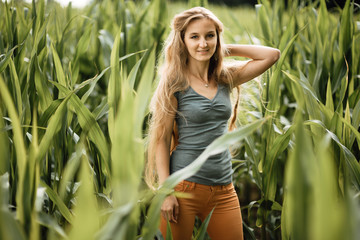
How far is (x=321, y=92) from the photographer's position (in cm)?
121

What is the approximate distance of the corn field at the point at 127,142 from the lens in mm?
352

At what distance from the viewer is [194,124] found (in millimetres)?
829

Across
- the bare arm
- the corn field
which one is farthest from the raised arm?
the bare arm

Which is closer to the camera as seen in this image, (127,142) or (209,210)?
(127,142)

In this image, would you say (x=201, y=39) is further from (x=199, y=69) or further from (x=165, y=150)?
(x=165, y=150)

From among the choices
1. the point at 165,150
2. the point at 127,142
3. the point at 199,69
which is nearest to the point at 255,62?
the point at 199,69

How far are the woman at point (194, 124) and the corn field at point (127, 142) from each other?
0.23ft

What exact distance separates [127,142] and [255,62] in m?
0.60

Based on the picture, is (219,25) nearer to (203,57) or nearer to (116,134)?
(203,57)

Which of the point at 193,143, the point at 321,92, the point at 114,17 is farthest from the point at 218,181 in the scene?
the point at 114,17

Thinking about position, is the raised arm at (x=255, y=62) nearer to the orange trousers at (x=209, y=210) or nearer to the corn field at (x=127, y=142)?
the corn field at (x=127, y=142)

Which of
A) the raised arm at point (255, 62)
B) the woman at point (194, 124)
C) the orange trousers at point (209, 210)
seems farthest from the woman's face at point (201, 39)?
the orange trousers at point (209, 210)

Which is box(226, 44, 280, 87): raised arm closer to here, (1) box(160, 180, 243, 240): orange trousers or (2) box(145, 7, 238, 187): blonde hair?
(2) box(145, 7, 238, 187): blonde hair

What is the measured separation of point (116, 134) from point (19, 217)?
16 centimetres
